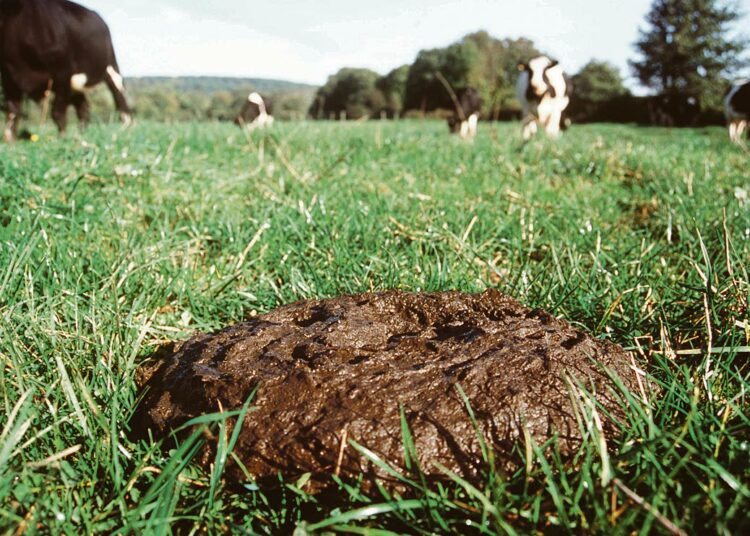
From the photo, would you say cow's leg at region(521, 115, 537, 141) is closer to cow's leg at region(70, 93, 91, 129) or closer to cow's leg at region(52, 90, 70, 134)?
cow's leg at region(52, 90, 70, 134)

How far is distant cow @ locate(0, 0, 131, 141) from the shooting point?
7.06 metres

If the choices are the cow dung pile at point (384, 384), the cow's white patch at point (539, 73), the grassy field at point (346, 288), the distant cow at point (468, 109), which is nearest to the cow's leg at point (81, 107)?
the grassy field at point (346, 288)

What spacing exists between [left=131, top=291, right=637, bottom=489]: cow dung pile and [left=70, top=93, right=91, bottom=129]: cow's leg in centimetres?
972

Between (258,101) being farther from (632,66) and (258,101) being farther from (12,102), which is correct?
(632,66)

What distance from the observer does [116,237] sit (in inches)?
108

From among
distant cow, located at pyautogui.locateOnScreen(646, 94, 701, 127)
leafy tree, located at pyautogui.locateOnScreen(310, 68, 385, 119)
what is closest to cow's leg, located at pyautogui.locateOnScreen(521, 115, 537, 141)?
distant cow, located at pyautogui.locateOnScreen(646, 94, 701, 127)

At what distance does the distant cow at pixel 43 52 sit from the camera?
706 centimetres

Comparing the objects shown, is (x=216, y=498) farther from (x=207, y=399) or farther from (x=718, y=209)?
(x=718, y=209)

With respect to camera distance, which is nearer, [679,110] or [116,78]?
[116,78]

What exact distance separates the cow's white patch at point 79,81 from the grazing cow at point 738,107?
59.6 feet

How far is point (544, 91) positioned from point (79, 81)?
36.0 feet

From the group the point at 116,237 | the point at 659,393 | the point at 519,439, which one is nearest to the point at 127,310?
the point at 116,237

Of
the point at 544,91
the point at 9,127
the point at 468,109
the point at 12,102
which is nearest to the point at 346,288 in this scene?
the point at 9,127

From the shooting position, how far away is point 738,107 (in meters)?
18.4
